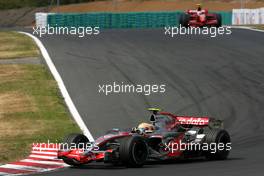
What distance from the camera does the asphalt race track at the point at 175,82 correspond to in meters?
15.3

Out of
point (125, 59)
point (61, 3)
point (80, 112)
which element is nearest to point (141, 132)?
point (80, 112)

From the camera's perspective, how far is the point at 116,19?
51.1 meters

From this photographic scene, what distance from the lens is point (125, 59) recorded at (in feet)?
95.2

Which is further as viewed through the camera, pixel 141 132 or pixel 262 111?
pixel 262 111

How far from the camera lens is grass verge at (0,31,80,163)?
59.5 feet

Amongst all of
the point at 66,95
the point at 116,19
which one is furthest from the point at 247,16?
the point at 66,95

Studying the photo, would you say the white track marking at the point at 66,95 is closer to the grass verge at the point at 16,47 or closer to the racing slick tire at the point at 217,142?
the grass verge at the point at 16,47

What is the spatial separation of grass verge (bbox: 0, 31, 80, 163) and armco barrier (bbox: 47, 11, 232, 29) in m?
22.9

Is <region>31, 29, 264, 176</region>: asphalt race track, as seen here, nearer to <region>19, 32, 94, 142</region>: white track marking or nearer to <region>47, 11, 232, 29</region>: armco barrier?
<region>19, 32, 94, 142</region>: white track marking

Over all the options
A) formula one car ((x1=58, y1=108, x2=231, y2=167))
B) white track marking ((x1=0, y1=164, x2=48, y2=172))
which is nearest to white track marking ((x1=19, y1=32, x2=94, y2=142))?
formula one car ((x1=58, y1=108, x2=231, y2=167))

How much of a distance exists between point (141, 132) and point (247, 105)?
7.26 m

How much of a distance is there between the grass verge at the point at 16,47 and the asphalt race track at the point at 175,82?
0.82 metres

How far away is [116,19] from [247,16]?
9.67 meters

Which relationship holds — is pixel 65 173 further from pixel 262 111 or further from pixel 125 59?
pixel 125 59
